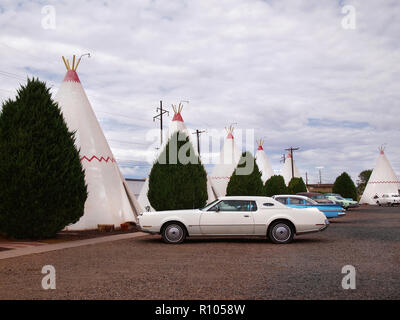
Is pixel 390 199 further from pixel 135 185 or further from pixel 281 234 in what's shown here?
pixel 281 234

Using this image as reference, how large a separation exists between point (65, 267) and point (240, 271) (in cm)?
314

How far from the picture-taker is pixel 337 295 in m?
5.24

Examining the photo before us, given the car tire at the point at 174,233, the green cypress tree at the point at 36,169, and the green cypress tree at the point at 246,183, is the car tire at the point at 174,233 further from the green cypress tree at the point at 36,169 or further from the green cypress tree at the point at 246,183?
the green cypress tree at the point at 246,183

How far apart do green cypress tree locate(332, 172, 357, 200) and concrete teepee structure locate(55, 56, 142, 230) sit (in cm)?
3340

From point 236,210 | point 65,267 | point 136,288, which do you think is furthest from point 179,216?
point 136,288

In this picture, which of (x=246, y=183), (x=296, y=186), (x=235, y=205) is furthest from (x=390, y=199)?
(x=235, y=205)

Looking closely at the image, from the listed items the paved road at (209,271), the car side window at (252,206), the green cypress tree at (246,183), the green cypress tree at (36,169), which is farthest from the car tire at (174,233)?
the green cypress tree at (246,183)

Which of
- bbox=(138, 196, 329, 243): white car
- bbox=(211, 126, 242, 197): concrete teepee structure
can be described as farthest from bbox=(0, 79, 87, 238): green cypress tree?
bbox=(211, 126, 242, 197): concrete teepee structure

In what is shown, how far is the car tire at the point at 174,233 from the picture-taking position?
37.5ft

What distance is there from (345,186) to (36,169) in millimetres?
40027

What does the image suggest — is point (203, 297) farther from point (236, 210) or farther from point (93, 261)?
point (236, 210)

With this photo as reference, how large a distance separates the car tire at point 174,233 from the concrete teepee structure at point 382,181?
142 feet

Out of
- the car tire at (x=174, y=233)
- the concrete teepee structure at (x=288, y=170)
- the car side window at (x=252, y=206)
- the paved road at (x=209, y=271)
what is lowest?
the paved road at (x=209, y=271)
